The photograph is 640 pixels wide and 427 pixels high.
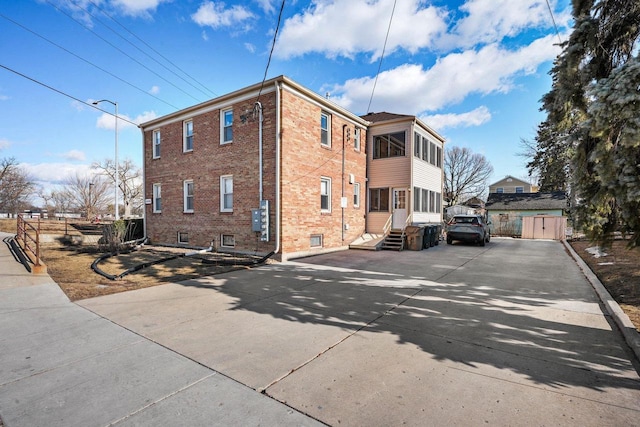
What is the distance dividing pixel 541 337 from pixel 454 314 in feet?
3.83

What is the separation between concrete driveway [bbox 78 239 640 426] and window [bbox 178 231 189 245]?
25.4 ft

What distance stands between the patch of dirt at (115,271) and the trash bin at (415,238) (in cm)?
771

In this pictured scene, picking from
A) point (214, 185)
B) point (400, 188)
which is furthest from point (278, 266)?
point (400, 188)

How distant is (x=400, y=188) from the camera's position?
1532 centimetres

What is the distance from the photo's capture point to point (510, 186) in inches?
1922

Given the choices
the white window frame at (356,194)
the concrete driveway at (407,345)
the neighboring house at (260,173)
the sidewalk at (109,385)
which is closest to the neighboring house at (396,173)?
the neighboring house at (260,173)

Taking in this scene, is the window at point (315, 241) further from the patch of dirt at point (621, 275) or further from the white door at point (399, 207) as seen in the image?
the patch of dirt at point (621, 275)

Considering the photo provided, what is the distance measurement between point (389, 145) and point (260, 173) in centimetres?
771

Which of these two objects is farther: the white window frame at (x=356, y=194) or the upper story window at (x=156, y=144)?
the upper story window at (x=156, y=144)

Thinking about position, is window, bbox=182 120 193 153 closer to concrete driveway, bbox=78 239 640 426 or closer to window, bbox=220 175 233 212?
window, bbox=220 175 233 212

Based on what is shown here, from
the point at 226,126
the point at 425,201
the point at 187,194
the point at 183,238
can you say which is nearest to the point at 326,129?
the point at 226,126

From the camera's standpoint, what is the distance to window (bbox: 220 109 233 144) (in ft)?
40.7

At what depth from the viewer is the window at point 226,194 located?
12430 millimetres

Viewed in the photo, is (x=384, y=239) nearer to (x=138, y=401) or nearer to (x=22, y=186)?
(x=138, y=401)
